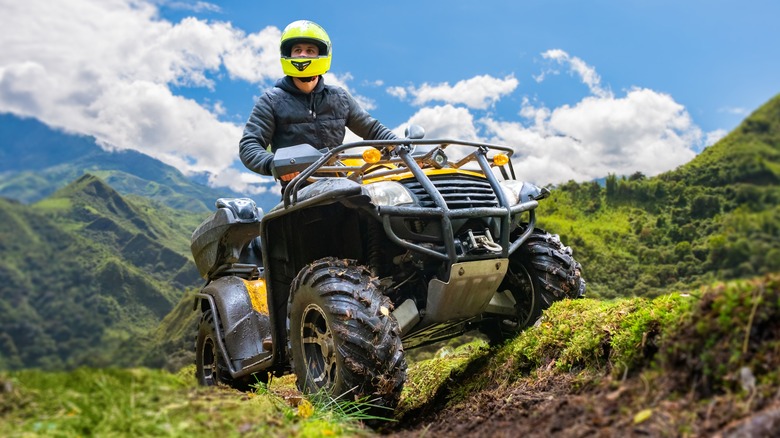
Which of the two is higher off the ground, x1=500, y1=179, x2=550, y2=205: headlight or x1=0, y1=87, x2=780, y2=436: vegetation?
x1=500, y1=179, x2=550, y2=205: headlight

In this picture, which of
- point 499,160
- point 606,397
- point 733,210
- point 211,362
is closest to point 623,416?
point 606,397

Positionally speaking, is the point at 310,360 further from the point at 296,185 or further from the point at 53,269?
the point at 53,269

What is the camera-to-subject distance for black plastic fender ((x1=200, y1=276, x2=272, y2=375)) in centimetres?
442

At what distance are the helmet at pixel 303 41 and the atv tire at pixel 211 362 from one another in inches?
74.7

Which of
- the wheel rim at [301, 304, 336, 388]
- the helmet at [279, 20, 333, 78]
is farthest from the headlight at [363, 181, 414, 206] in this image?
the helmet at [279, 20, 333, 78]

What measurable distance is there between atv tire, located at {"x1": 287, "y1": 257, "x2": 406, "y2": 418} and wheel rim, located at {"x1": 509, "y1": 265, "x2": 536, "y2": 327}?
51.6 inches

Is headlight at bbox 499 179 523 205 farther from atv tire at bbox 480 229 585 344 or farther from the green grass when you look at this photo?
the green grass

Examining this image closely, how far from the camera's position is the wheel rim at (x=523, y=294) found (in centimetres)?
423

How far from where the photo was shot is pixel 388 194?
349 centimetres

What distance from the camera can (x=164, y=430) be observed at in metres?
2.06

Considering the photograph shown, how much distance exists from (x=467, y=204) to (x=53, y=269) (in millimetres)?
2080

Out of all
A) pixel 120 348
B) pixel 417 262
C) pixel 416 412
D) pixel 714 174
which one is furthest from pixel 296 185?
pixel 714 174

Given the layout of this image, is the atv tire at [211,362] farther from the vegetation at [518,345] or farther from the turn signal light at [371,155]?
the turn signal light at [371,155]

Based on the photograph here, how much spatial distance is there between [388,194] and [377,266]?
1.93ft
